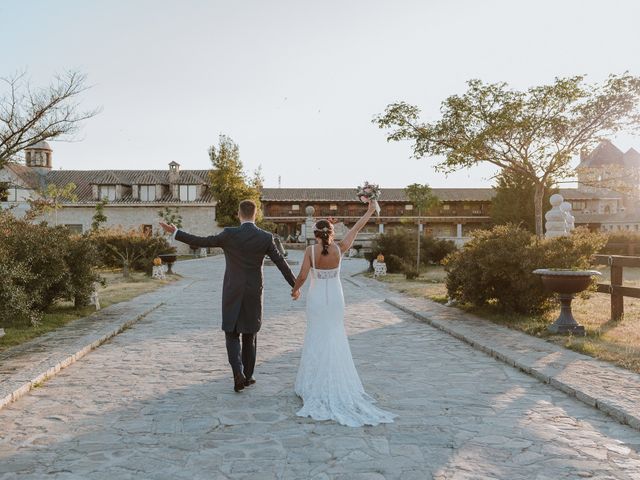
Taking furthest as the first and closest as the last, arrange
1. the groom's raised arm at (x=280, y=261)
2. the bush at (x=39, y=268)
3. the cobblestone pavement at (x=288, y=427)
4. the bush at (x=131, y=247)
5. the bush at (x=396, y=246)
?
the bush at (x=131, y=247)
the bush at (x=396, y=246)
the bush at (x=39, y=268)
the groom's raised arm at (x=280, y=261)
the cobblestone pavement at (x=288, y=427)

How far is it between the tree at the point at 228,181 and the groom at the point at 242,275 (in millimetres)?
44247

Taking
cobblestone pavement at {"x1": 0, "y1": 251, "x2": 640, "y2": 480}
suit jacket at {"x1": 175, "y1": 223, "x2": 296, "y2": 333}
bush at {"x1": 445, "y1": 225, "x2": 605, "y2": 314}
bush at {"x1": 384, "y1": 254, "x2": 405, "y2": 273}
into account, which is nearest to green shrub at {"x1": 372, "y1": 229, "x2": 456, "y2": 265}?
bush at {"x1": 384, "y1": 254, "x2": 405, "y2": 273}

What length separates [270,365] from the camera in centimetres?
754

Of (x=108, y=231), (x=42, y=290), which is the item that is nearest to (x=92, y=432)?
(x=42, y=290)

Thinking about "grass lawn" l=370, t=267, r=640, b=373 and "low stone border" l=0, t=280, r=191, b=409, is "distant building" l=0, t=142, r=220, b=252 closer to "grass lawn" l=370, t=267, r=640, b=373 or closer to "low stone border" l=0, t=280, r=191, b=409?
"grass lawn" l=370, t=267, r=640, b=373

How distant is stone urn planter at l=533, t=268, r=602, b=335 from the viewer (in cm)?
921

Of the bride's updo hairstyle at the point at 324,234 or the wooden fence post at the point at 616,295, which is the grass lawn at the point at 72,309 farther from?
the wooden fence post at the point at 616,295

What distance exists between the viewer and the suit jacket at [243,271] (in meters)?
6.11

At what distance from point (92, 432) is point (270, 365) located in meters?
2.92

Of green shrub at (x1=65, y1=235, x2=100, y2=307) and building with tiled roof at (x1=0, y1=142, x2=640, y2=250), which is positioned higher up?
building with tiled roof at (x1=0, y1=142, x2=640, y2=250)

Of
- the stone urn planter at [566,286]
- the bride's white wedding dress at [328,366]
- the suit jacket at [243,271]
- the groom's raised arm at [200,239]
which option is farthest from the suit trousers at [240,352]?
the stone urn planter at [566,286]

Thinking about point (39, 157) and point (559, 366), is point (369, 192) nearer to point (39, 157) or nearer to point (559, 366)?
point (559, 366)

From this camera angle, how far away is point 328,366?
5.75 m

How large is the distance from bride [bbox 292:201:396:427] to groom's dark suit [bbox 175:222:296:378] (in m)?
0.39
